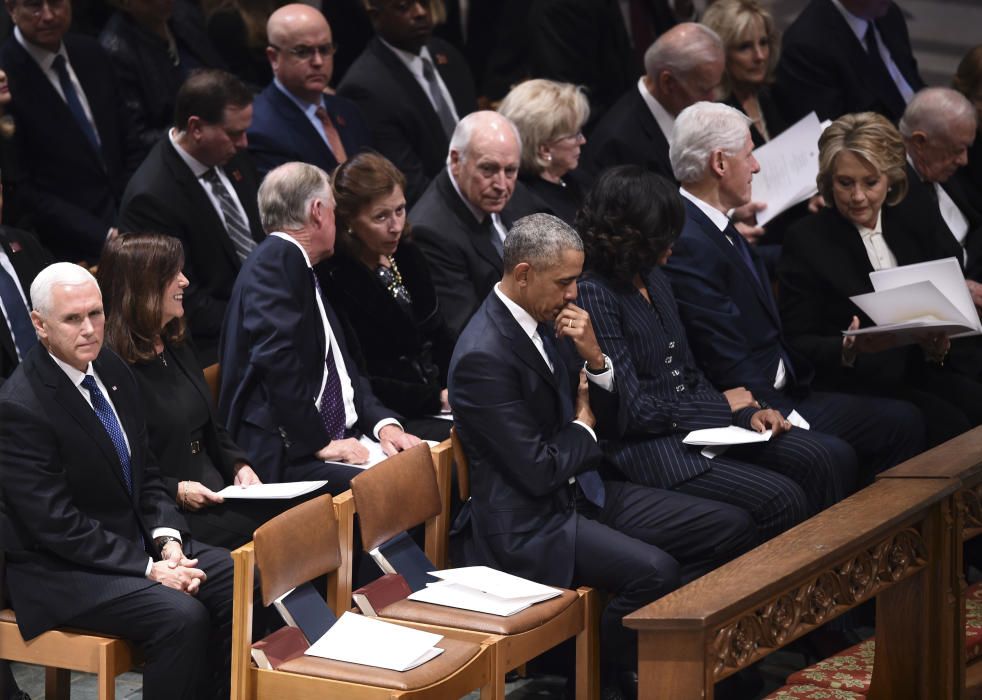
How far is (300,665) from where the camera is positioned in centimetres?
364

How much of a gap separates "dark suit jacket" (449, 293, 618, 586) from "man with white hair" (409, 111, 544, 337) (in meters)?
1.05

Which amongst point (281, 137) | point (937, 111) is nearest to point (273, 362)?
point (281, 137)

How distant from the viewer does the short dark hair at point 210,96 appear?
5.18 m

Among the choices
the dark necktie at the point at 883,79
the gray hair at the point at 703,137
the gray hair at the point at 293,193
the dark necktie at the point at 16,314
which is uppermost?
the dark necktie at the point at 883,79

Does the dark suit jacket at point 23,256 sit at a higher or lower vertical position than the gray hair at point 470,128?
lower

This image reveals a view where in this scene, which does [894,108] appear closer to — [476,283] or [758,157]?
[758,157]

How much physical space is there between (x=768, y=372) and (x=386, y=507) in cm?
163

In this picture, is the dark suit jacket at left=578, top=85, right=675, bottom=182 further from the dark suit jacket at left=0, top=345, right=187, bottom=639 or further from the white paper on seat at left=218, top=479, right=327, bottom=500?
the dark suit jacket at left=0, top=345, right=187, bottom=639

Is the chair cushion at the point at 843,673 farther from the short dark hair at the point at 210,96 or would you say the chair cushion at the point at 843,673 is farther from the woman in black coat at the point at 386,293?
the short dark hair at the point at 210,96

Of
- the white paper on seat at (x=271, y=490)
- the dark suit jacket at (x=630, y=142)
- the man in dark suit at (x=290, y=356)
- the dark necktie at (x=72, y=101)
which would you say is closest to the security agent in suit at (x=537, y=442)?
the white paper on seat at (x=271, y=490)

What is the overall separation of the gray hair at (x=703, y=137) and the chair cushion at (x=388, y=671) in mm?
2002

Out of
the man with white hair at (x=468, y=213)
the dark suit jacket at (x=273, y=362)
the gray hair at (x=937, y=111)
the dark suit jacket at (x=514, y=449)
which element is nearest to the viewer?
the dark suit jacket at (x=514, y=449)

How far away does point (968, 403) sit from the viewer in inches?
215

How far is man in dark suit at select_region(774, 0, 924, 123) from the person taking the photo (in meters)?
6.68
